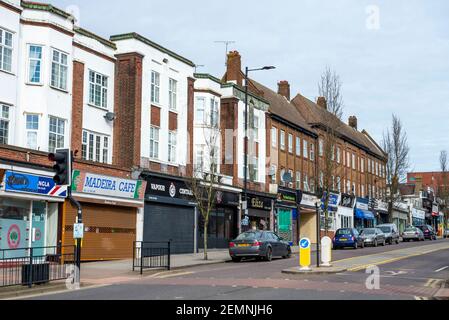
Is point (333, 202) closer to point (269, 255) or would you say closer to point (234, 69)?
point (234, 69)

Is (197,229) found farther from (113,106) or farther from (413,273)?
(413,273)

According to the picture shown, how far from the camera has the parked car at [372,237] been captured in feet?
138

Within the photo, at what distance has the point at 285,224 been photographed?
151 ft

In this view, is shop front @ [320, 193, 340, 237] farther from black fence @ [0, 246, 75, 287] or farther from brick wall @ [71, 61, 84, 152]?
black fence @ [0, 246, 75, 287]

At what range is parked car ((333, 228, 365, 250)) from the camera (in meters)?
39.1

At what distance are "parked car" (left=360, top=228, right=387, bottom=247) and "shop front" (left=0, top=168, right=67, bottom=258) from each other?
2364 centimetres

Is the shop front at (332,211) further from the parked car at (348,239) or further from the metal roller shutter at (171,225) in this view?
the metal roller shutter at (171,225)

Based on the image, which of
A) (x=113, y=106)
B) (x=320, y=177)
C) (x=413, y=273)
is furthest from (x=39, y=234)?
(x=320, y=177)

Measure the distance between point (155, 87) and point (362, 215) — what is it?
125 ft

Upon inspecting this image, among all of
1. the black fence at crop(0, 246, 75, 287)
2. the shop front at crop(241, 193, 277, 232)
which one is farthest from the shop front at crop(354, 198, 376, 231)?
the black fence at crop(0, 246, 75, 287)

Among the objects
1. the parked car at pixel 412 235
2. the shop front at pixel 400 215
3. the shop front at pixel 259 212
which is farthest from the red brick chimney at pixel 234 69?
the shop front at pixel 400 215

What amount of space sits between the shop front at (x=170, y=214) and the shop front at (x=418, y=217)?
2347 inches

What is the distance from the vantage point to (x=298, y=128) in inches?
1941
